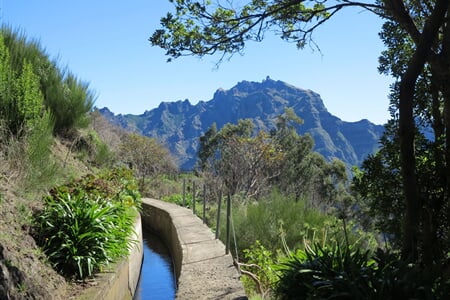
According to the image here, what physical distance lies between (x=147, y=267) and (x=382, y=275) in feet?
24.5

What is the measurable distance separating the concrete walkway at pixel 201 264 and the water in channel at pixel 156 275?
0.31m

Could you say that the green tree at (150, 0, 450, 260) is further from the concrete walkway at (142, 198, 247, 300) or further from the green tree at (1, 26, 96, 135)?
the green tree at (1, 26, 96, 135)

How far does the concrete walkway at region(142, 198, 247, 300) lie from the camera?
6469mm

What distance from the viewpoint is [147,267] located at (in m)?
10.6

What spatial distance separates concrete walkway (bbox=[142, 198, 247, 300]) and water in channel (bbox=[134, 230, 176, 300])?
31 centimetres

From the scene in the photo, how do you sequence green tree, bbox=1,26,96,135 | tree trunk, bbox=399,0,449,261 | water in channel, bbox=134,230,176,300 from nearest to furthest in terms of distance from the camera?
tree trunk, bbox=399,0,449,261, water in channel, bbox=134,230,176,300, green tree, bbox=1,26,96,135

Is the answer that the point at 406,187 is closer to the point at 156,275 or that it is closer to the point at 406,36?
the point at 406,36

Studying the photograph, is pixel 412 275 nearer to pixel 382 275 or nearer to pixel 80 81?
pixel 382 275

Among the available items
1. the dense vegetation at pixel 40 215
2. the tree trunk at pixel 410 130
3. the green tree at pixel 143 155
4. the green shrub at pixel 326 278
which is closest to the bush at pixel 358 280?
the green shrub at pixel 326 278

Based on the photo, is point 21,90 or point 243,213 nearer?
point 21,90

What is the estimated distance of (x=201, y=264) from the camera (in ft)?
26.1

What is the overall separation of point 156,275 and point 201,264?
2374 millimetres

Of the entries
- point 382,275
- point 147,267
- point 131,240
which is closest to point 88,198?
point 131,240

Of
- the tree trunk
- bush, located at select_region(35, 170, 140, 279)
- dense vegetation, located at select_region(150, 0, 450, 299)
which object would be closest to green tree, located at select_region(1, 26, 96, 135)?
bush, located at select_region(35, 170, 140, 279)
